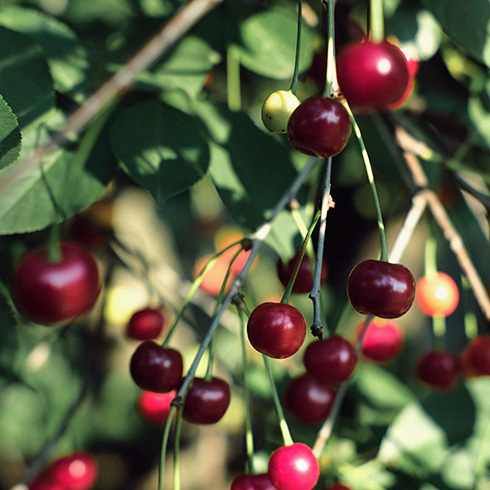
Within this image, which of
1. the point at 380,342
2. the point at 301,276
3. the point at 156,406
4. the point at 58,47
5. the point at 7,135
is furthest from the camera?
the point at 156,406

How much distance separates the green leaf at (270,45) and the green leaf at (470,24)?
25 cm

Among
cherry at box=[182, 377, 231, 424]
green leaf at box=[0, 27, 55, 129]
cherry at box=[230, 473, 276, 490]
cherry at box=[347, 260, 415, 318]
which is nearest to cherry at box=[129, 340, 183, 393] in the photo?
cherry at box=[182, 377, 231, 424]

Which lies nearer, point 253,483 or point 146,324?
point 253,483

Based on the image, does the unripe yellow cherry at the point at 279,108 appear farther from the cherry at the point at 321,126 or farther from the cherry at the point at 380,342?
the cherry at the point at 380,342

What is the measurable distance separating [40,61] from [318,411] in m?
0.68

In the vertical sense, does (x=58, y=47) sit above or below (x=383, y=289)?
above

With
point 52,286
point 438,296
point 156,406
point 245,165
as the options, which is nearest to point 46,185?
point 52,286

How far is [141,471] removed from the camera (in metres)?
1.87

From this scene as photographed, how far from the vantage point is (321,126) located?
0.48 meters

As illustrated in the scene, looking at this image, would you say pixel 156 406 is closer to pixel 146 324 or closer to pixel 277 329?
pixel 146 324

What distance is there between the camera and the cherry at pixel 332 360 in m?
0.68

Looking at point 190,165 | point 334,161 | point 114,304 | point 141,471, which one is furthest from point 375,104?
point 141,471

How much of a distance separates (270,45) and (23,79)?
0.43m

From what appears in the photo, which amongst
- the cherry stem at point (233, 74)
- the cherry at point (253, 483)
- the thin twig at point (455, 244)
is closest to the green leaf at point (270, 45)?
the cherry stem at point (233, 74)
